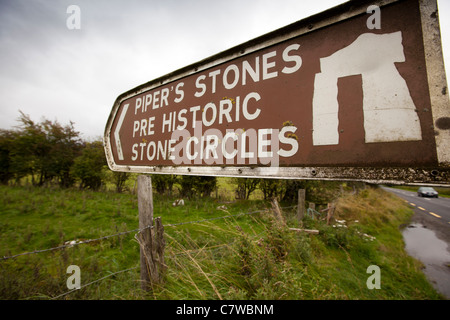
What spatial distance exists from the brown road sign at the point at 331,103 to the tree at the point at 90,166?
13.0 m

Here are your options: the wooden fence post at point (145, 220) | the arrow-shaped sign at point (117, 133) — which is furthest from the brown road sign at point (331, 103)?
the arrow-shaped sign at point (117, 133)

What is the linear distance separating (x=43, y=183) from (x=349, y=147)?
52.8 feet

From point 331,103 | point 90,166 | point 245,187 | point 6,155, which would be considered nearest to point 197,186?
point 245,187

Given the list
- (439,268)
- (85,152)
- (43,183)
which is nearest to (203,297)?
(439,268)

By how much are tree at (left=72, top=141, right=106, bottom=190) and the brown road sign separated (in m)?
13.0

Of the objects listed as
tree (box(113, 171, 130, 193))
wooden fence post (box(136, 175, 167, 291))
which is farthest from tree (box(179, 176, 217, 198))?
wooden fence post (box(136, 175, 167, 291))

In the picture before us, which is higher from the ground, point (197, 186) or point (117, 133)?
point (117, 133)

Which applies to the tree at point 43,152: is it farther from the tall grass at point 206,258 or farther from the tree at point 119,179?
the tall grass at point 206,258

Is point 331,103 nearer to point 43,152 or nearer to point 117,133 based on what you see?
point 117,133

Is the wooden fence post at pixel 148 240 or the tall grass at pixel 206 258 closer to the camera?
the wooden fence post at pixel 148 240

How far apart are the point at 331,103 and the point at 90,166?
544 inches

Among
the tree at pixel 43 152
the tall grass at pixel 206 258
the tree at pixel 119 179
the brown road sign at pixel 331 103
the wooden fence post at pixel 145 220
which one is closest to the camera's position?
the brown road sign at pixel 331 103

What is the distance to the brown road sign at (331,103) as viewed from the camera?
55 cm

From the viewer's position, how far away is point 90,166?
11.3 metres
